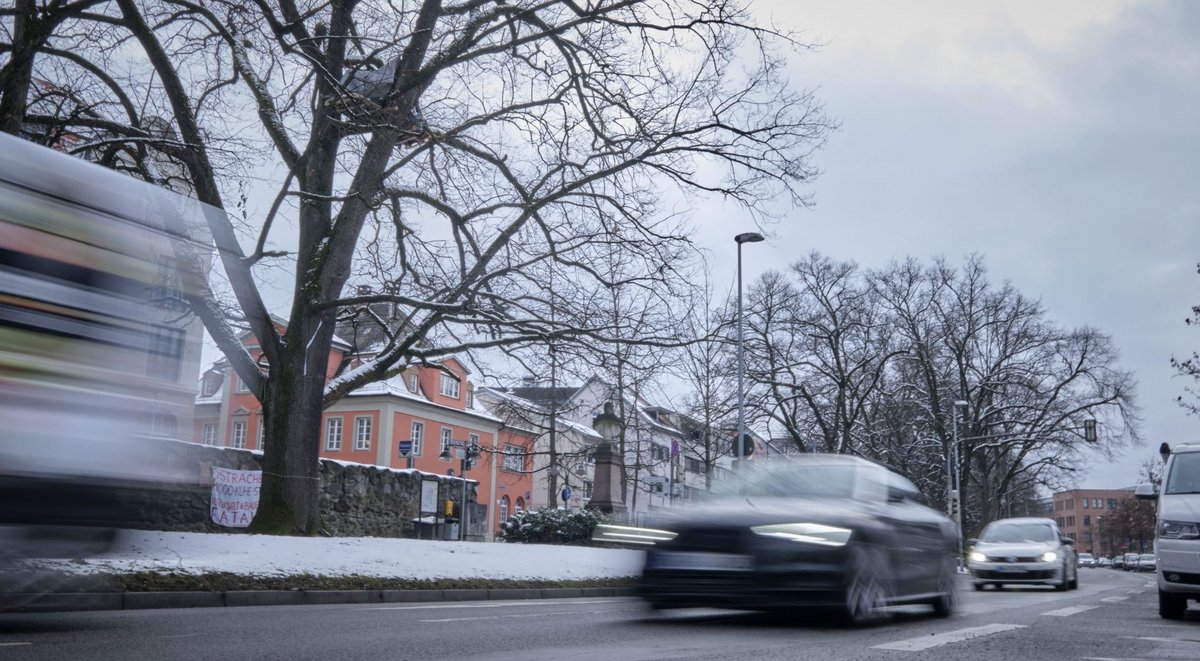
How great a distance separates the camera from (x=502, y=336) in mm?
18578

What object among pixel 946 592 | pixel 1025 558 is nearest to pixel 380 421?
pixel 1025 558

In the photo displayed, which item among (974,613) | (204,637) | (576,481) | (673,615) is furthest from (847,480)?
(576,481)

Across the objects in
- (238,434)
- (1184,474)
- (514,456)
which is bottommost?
(1184,474)

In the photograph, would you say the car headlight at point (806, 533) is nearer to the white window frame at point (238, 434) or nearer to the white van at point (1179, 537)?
the white van at point (1179, 537)

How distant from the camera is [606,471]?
30312 millimetres

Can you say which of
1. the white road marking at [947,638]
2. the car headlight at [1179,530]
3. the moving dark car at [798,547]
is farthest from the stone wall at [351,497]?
the car headlight at [1179,530]

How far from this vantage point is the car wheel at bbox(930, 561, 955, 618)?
1016 cm

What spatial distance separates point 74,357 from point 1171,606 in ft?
34.2

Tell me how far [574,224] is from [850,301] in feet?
91.6

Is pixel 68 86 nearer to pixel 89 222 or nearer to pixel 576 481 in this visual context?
pixel 89 222

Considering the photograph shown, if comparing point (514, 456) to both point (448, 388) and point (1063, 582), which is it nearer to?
point (1063, 582)

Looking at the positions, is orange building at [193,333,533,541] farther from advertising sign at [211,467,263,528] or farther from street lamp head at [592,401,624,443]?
advertising sign at [211,467,263,528]

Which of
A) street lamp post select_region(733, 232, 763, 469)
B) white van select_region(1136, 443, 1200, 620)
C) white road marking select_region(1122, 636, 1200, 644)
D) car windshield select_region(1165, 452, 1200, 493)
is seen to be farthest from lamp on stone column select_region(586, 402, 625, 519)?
white road marking select_region(1122, 636, 1200, 644)

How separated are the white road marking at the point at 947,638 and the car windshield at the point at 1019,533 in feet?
39.7
